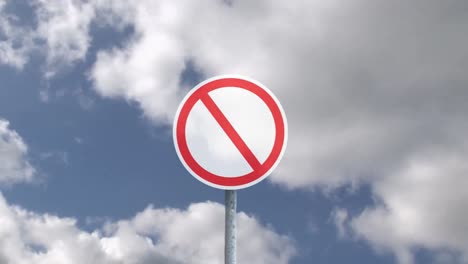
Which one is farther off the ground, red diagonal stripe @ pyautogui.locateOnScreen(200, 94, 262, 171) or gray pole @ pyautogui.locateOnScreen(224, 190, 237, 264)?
red diagonal stripe @ pyautogui.locateOnScreen(200, 94, 262, 171)

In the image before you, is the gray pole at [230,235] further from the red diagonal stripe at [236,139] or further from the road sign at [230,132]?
the red diagonal stripe at [236,139]

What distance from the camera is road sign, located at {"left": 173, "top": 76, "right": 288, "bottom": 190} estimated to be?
9.55ft

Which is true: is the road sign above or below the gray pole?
above

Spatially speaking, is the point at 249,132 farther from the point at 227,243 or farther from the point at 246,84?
the point at 227,243

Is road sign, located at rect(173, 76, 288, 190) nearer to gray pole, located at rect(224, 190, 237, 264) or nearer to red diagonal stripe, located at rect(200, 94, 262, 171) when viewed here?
red diagonal stripe, located at rect(200, 94, 262, 171)

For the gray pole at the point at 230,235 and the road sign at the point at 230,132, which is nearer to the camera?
the gray pole at the point at 230,235

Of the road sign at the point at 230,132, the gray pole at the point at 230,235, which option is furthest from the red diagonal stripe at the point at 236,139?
the gray pole at the point at 230,235

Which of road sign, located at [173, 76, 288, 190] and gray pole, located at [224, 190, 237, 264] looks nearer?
gray pole, located at [224, 190, 237, 264]

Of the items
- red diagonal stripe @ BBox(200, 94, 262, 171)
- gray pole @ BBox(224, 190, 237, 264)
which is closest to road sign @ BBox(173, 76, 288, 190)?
red diagonal stripe @ BBox(200, 94, 262, 171)

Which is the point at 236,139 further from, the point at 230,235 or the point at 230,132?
the point at 230,235

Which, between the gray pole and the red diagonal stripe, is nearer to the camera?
the gray pole

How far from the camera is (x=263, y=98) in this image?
3125 mm

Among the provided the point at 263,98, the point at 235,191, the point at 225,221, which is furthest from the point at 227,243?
the point at 263,98

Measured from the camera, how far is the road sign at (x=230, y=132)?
2.91 metres
